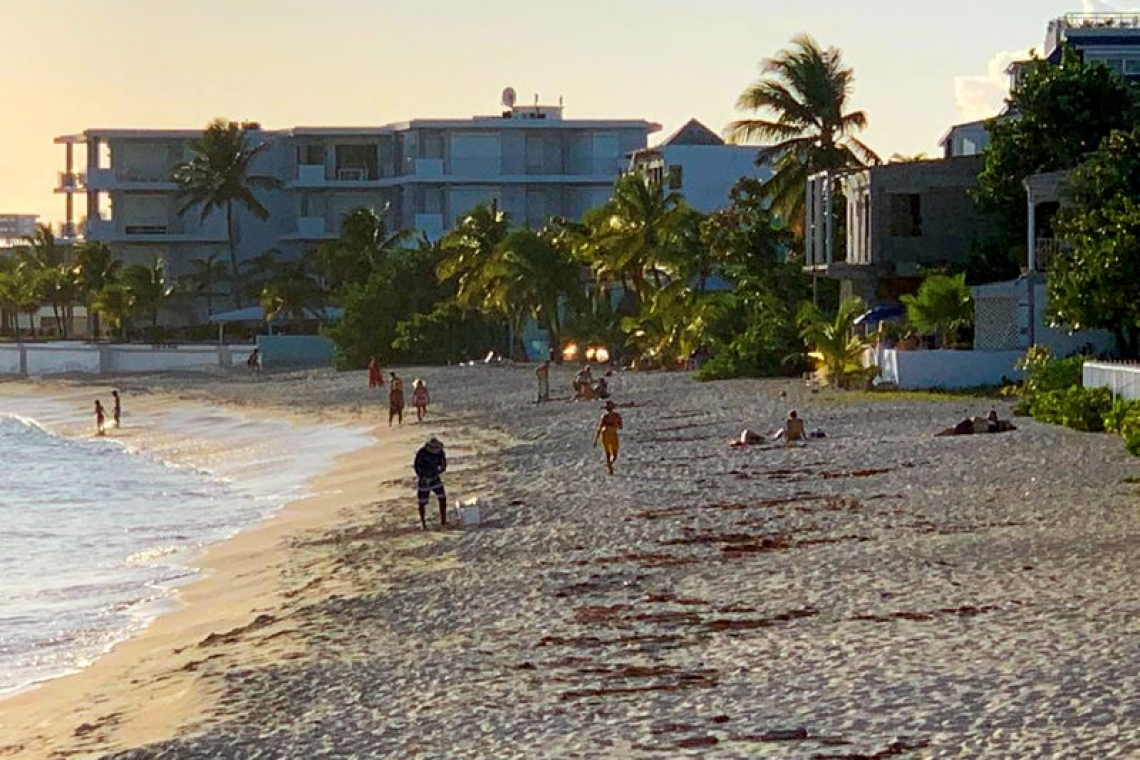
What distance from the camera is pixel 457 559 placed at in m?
23.6

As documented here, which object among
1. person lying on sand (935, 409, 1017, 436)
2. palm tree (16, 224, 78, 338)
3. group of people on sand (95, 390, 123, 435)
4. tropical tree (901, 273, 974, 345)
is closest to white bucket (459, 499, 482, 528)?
person lying on sand (935, 409, 1017, 436)

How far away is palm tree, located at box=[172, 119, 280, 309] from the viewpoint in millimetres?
104625

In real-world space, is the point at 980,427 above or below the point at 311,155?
below

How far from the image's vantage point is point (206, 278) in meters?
107

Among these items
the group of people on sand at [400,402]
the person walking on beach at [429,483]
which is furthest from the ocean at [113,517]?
the person walking on beach at [429,483]

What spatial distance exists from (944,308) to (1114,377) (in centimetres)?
1189

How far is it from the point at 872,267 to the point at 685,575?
33924mm

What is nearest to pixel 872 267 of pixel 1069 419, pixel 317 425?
pixel 317 425

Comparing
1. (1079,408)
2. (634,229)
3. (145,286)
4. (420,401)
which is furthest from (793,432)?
(145,286)

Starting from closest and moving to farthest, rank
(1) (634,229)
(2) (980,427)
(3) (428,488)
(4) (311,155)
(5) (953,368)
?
(3) (428,488)
(2) (980,427)
(5) (953,368)
(1) (634,229)
(4) (311,155)

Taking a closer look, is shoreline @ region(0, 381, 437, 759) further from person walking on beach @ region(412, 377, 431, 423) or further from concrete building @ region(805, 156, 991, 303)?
concrete building @ region(805, 156, 991, 303)

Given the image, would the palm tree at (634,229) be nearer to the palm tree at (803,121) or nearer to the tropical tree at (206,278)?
the palm tree at (803,121)

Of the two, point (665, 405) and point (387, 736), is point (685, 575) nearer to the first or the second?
point (387, 736)

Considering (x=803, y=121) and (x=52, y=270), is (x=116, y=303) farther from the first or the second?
(x=803, y=121)
